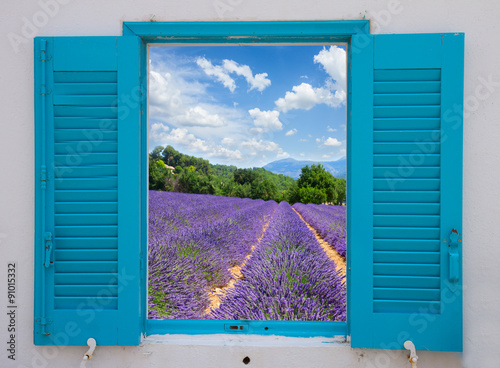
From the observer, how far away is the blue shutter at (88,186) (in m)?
1.15

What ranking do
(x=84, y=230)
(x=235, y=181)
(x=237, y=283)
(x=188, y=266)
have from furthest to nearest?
1. (x=235, y=181)
2. (x=188, y=266)
3. (x=237, y=283)
4. (x=84, y=230)

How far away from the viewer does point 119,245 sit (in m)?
1.17

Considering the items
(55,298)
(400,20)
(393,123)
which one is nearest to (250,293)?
(55,298)

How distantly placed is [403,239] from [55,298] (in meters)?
1.54

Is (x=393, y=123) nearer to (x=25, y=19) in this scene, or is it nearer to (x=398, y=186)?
(x=398, y=186)

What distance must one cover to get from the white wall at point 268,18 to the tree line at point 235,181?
1053cm

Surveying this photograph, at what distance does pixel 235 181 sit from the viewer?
18609 mm

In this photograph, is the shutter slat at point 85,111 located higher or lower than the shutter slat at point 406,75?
lower

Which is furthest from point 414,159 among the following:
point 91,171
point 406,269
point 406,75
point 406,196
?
point 91,171

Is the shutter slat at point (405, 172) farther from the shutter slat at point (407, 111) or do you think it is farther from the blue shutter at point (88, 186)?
the blue shutter at point (88, 186)

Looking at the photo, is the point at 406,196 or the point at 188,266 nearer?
the point at 406,196

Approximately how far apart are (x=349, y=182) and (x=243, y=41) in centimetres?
81

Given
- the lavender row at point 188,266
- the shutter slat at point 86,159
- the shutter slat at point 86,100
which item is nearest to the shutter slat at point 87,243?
the shutter slat at point 86,159

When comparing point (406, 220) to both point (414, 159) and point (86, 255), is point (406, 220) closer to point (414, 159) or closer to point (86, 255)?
point (414, 159)
